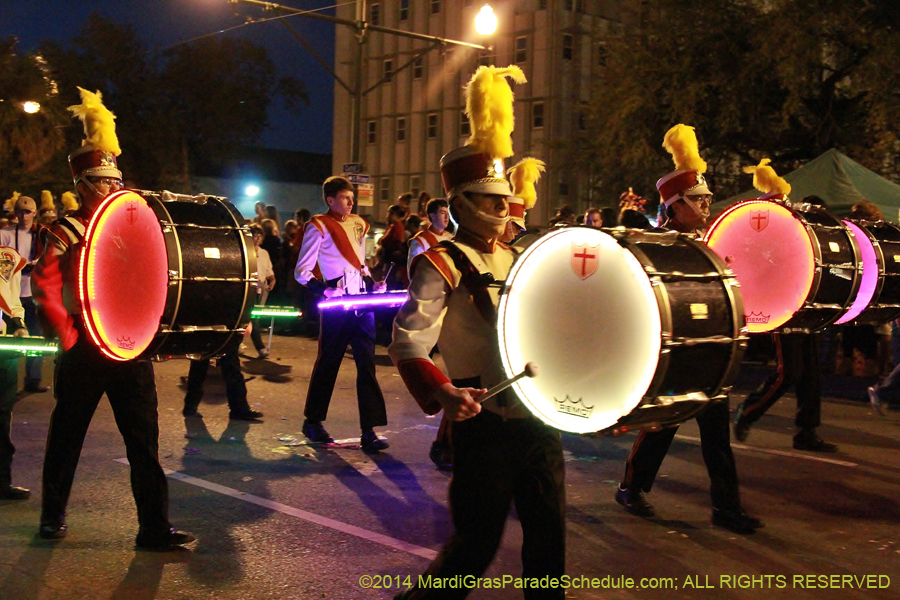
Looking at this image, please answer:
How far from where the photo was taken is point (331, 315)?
8.13 m

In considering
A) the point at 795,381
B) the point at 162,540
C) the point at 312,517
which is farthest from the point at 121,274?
the point at 795,381

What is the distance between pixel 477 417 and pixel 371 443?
4.26m

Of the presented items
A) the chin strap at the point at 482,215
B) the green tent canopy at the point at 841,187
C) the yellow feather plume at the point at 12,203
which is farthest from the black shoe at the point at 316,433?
the green tent canopy at the point at 841,187

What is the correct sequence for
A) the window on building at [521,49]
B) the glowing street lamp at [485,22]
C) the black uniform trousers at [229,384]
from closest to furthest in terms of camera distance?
1. the black uniform trousers at [229,384]
2. the glowing street lamp at [485,22]
3. the window on building at [521,49]

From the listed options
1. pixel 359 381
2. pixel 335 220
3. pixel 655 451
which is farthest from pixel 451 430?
pixel 335 220

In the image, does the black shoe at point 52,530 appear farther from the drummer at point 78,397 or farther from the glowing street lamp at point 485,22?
the glowing street lamp at point 485,22

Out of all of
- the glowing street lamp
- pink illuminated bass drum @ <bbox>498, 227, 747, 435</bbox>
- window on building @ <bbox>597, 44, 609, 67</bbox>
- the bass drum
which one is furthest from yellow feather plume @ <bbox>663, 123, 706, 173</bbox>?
window on building @ <bbox>597, 44, 609, 67</bbox>

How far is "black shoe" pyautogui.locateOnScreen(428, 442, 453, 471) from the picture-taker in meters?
7.23

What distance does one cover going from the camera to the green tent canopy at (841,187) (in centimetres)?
1405

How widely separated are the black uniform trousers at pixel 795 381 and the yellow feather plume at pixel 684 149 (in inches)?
66.9

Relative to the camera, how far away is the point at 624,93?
23719 millimetres

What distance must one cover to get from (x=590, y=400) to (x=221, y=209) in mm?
2510

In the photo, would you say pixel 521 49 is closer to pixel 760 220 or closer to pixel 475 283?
pixel 760 220

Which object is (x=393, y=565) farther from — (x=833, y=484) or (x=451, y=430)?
(x=833, y=484)
